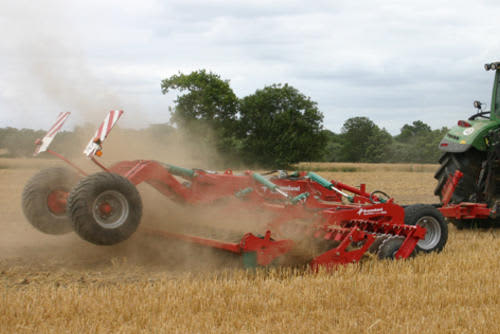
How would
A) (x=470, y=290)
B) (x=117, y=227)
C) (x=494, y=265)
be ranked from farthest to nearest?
(x=494, y=265) → (x=117, y=227) → (x=470, y=290)

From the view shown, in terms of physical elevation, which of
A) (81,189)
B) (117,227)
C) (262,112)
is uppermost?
(262,112)

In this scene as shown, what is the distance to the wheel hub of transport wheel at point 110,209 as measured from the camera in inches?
190

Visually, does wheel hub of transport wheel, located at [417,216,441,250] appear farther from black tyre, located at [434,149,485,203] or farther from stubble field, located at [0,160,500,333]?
black tyre, located at [434,149,485,203]

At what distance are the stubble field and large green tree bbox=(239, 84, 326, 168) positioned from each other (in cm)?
2467

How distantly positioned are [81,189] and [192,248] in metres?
1.53

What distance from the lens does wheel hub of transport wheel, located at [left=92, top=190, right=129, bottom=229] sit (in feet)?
15.8

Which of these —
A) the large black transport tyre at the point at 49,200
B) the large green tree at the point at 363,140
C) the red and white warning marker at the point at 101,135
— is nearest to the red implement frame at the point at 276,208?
the red and white warning marker at the point at 101,135

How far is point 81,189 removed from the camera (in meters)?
4.70

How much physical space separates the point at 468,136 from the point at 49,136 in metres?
5.67

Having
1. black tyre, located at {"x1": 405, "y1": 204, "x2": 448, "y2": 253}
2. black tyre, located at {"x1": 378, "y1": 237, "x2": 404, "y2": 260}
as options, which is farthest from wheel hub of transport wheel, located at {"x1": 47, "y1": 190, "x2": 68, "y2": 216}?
black tyre, located at {"x1": 405, "y1": 204, "x2": 448, "y2": 253}

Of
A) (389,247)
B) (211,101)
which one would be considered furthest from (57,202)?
(211,101)

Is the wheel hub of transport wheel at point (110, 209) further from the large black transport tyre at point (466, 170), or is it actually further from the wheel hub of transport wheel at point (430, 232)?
the large black transport tyre at point (466, 170)

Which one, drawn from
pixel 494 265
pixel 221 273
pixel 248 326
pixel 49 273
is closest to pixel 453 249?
pixel 494 265

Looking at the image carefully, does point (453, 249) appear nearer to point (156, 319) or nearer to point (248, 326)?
point (248, 326)
